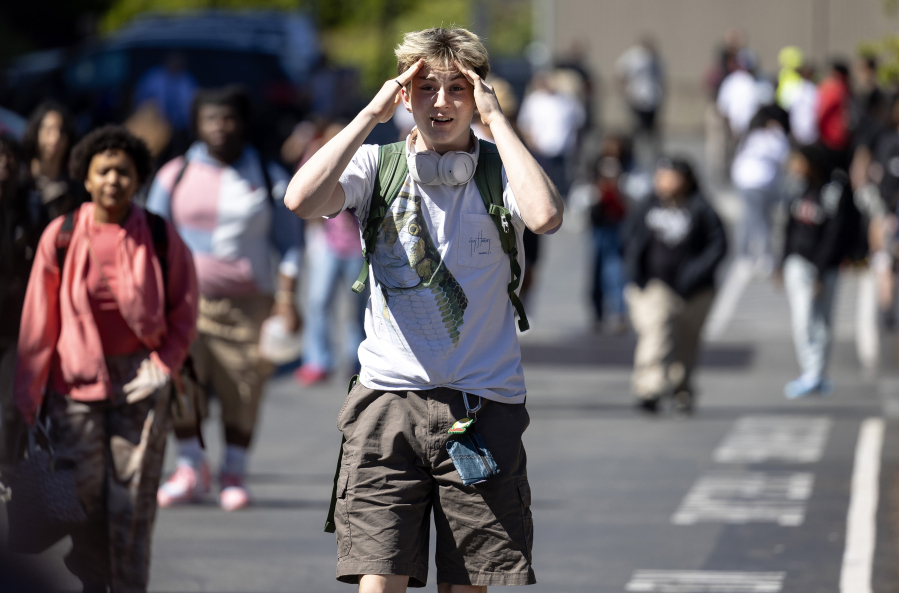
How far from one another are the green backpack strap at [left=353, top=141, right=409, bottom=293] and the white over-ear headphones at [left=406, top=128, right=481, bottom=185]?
2.3 inches

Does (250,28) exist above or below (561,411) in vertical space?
above

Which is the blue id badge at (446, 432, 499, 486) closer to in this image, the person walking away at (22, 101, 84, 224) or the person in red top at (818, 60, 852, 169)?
the person walking away at (22, 101, 84, 224)

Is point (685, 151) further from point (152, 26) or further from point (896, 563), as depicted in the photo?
point (896, 563)

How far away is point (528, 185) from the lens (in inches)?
167

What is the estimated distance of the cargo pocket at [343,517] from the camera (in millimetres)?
4379

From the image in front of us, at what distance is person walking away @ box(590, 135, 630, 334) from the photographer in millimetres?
15422

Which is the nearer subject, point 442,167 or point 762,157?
point 442,167

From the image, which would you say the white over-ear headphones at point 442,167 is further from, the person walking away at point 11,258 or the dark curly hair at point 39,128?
the dark curly hair at point 39,128

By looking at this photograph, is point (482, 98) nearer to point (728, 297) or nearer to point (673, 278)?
point (673, 278)

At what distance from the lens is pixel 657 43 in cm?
3203

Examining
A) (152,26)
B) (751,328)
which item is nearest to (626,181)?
(751,328)

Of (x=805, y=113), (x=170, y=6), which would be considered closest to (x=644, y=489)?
(x=805, y=113)

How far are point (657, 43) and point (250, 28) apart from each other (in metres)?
8.98

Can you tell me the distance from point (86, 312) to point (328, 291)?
6.77 m
